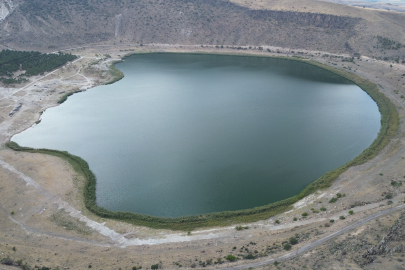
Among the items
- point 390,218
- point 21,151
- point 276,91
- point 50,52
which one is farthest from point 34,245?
point 50,52

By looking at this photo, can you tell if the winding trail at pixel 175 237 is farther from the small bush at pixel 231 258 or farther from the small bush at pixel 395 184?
the small bush at pixel 395 184

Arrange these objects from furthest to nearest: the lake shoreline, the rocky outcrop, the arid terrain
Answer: the lake shoreline < the arid terrain < the rocky outcrop

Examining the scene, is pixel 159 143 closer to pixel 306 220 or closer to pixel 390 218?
pixel 306 220

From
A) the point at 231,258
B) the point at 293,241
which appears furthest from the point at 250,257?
the point at 293,241

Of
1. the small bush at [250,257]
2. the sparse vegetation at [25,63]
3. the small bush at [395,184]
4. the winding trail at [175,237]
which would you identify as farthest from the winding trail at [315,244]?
the sparse vegetation at [25,63]

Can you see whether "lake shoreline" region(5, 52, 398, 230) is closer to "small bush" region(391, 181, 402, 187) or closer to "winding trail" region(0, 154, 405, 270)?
"winding trail" region(0, 154, 405, 270)

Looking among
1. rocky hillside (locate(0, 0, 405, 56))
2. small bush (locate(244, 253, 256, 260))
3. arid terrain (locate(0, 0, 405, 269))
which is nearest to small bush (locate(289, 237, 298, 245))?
arid terrain (locate(0, 0, 405, 269))
